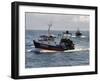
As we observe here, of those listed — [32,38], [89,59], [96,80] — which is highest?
Answer: [32,38]

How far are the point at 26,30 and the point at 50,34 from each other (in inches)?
5.7

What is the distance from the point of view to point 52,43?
1.69 m

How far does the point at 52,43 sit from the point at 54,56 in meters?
0.07

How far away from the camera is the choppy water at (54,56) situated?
5.38 feet

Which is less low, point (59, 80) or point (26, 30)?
point (26, 30)

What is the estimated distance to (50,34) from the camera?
5.55 ft

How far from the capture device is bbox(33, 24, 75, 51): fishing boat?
167cm

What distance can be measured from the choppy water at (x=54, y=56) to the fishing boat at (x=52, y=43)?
2cm

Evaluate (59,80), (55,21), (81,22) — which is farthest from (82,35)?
(59,80)

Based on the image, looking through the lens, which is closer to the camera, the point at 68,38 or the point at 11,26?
the point at 11,26

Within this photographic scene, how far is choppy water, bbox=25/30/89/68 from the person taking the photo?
1.64 m

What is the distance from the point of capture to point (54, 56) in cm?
170

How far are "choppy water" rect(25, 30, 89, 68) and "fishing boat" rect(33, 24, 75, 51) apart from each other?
0.02 m

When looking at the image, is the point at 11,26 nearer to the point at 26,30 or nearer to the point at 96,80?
the point at 26,30
